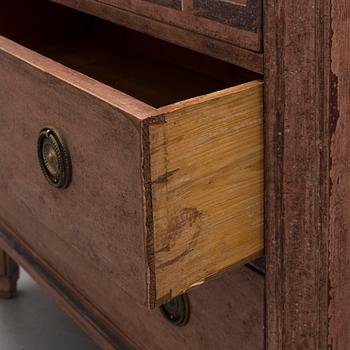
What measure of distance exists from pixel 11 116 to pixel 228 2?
0.85 ft

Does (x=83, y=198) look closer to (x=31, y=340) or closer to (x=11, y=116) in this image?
(x=11, y=116)

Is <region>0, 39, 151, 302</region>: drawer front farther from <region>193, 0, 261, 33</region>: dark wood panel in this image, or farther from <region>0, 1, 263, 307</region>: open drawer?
<region>193, 0, 261, 33</region>: dark wood panel

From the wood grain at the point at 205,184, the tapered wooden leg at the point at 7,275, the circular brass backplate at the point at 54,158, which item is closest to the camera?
the wood grain at the point at 205,184

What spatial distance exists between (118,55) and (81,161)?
46cm

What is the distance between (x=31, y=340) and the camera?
4.56 feet

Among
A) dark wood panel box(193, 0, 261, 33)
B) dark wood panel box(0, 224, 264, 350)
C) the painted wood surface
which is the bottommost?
dark wood panel box(0, 224, 264, 350)

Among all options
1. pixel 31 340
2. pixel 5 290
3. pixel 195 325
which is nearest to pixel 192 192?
pixel 195 325

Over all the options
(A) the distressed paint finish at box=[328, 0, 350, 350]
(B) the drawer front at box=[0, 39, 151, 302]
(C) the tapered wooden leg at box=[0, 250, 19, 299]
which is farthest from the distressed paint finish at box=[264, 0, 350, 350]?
(C) the tapered wooden leg at box=[0, 250, 19, 299]

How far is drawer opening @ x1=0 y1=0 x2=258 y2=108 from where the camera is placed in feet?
3.13

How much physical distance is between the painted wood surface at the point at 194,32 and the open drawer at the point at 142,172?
1.1 inches

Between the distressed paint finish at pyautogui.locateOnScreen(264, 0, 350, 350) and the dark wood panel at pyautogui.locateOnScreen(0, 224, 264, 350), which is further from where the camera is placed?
the dark wood panel at pyautogui.locateOnScreen(0, 224, 264, 350)

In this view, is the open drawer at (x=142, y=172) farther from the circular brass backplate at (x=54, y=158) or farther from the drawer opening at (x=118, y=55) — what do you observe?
the drawer opening at (x=118, y=55)

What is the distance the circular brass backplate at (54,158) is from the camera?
72 cm

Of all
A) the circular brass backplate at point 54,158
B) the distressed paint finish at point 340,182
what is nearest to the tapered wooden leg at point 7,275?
the circular brass backplate at point 54,158
